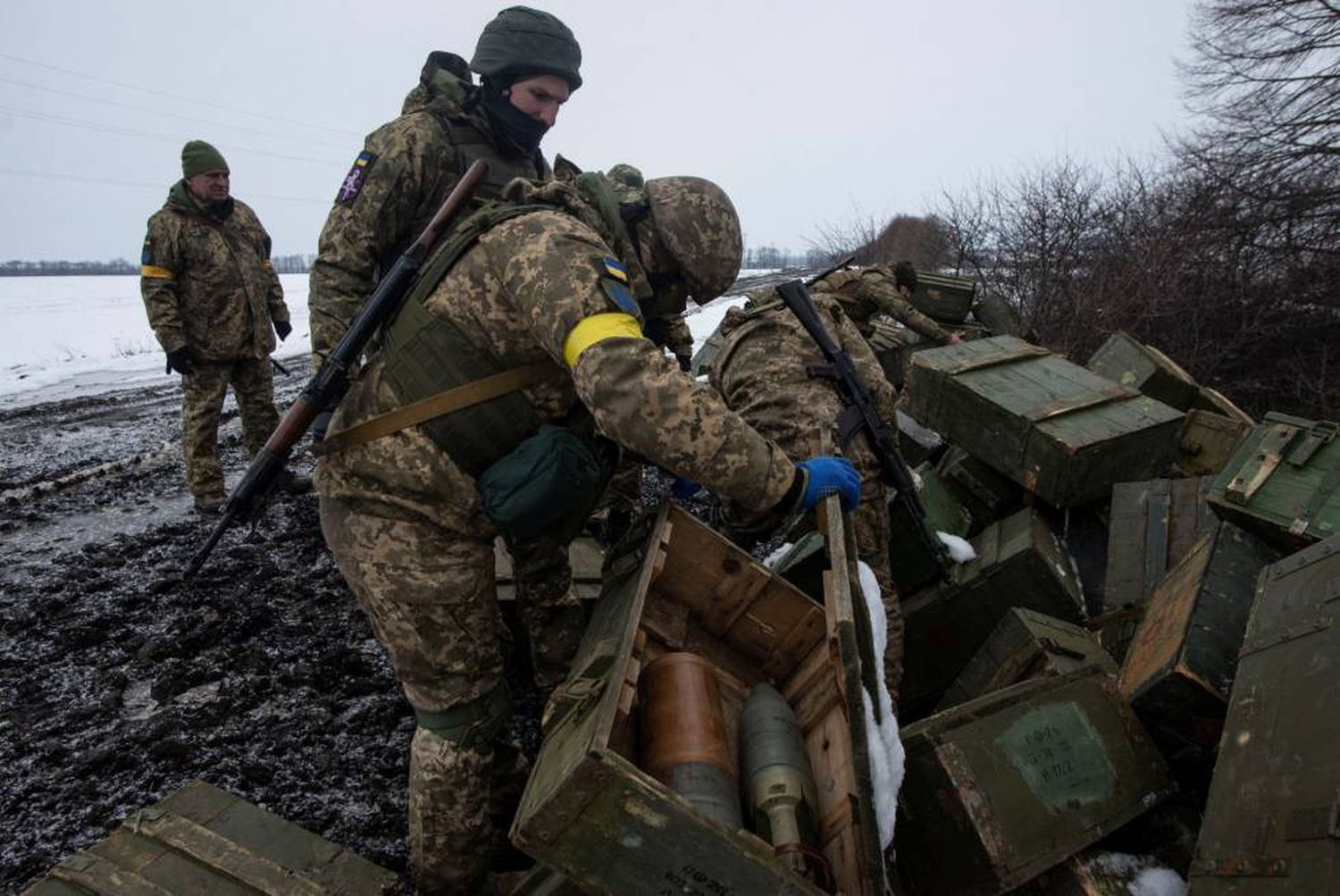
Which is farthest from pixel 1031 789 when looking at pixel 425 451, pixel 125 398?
pixel 125 398

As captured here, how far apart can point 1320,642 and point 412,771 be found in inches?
87.7

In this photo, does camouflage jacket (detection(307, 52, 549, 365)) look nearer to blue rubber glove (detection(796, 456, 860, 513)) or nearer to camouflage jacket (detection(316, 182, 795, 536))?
camouflage jacket (detection(316, 182, 795, 536))

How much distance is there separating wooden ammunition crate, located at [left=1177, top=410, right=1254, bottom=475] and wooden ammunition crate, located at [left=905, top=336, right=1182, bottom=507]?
26 centimetres

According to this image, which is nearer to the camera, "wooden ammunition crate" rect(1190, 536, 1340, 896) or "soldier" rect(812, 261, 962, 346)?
"wooden ammunition crate" rect(1190, 536, 1340, 896)

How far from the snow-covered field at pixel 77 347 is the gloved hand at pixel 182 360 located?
618 cm

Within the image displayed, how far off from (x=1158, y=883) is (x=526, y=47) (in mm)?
3337

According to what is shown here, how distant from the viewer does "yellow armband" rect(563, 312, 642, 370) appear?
1895mm

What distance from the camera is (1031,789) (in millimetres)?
2100

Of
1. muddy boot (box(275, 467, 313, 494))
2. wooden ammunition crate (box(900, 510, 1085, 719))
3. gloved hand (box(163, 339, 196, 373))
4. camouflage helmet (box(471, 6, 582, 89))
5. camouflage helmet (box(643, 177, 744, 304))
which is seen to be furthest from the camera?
muddy boot (box(275, 467, 313, 494))

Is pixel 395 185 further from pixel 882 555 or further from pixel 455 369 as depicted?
pixel 882 555

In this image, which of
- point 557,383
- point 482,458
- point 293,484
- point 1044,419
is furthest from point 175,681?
point 1044,419

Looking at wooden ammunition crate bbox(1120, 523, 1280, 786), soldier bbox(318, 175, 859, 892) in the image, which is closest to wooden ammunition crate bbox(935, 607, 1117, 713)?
wooden ammunition crate bbox(1120, 523, 1280, 786)

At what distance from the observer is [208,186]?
5.49 metres

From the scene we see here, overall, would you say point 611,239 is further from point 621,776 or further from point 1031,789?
point 1031,789
